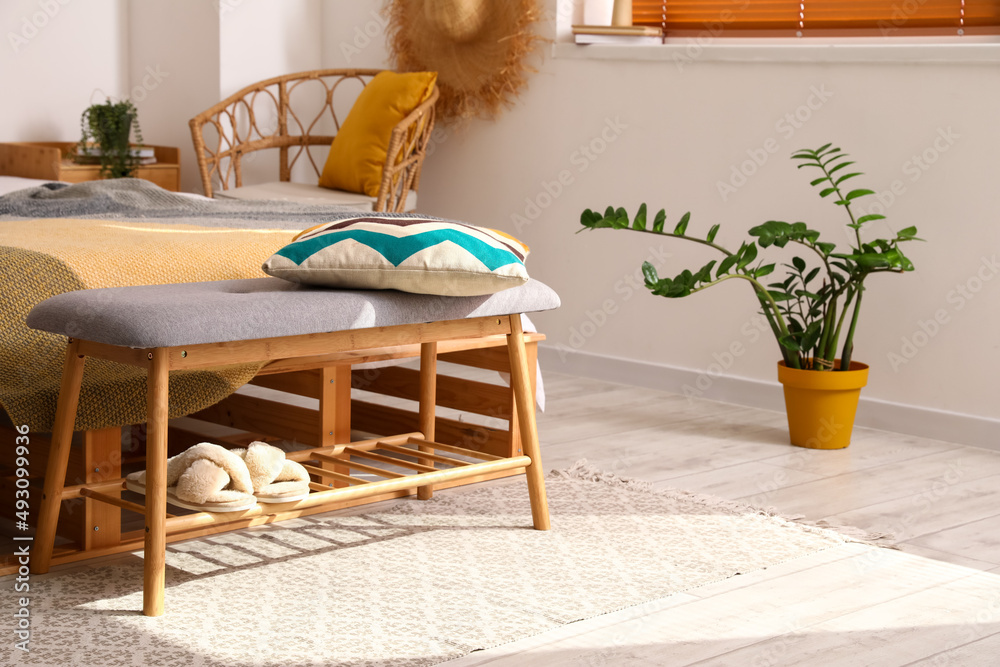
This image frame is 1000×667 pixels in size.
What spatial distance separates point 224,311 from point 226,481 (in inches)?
10.5

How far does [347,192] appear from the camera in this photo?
12.8 ft

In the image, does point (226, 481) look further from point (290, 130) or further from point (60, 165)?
point (290, 130)

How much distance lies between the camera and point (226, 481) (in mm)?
1736

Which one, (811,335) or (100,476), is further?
(811,335)

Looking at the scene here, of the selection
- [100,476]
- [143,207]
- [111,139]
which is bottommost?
[100,476]

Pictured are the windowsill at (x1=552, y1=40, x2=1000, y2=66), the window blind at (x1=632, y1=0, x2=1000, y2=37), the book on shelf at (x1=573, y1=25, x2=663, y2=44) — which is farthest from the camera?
the book on shelf at (x1=573, y1=25, x2=663, y2=44)

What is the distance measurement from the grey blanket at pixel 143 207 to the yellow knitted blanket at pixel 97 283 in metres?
0.30

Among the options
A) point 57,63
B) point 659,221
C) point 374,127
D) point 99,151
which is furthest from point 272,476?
point 57,63

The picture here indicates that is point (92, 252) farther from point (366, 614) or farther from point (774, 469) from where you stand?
point (774, 469)

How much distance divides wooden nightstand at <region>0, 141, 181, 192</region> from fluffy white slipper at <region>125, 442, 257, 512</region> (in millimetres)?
2409

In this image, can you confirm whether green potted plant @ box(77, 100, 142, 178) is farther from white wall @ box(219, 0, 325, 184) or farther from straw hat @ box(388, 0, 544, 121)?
straw hat @ box(388, 0, 544, 121)

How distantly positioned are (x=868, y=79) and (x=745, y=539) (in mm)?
1476

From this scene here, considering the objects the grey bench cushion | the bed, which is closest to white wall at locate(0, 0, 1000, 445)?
the bed

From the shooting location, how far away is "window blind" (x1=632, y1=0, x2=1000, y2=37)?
3.15m
